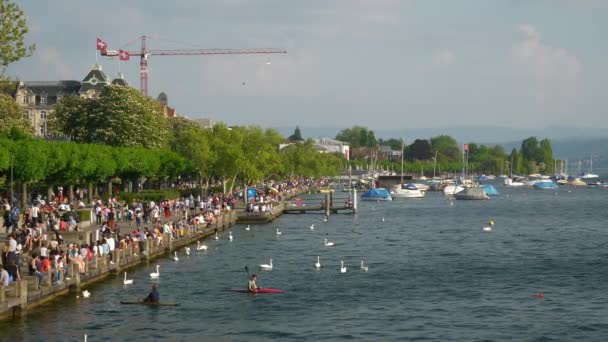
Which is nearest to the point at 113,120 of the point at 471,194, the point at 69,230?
the point at 69,230

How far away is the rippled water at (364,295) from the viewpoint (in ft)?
141

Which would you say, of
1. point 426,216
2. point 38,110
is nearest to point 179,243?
point 426,216

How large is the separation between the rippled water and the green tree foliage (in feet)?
116

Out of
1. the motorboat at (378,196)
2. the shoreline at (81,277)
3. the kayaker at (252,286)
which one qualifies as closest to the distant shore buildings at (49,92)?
the motorboat at (378,196)

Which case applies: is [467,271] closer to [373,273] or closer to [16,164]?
[373,273]

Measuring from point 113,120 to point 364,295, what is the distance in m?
73.5

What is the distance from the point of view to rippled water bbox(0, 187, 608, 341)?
141ft

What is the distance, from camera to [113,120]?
11962cm

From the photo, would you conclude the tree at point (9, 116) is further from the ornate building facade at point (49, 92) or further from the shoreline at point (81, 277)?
the ornate building facade at point (49, 92)

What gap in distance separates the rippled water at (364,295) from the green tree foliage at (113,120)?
1389 inches

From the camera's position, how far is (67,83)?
184m

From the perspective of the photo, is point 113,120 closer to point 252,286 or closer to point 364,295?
point 252,286

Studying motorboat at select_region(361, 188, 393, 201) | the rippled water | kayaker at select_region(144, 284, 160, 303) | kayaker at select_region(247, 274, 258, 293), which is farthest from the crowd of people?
motorboat at select_region(361, 188, 393, 201)

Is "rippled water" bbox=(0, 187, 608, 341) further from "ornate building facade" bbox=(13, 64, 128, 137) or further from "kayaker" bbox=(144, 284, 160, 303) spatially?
"ornate building facade" bbox=(13, 64, 128, 137)
